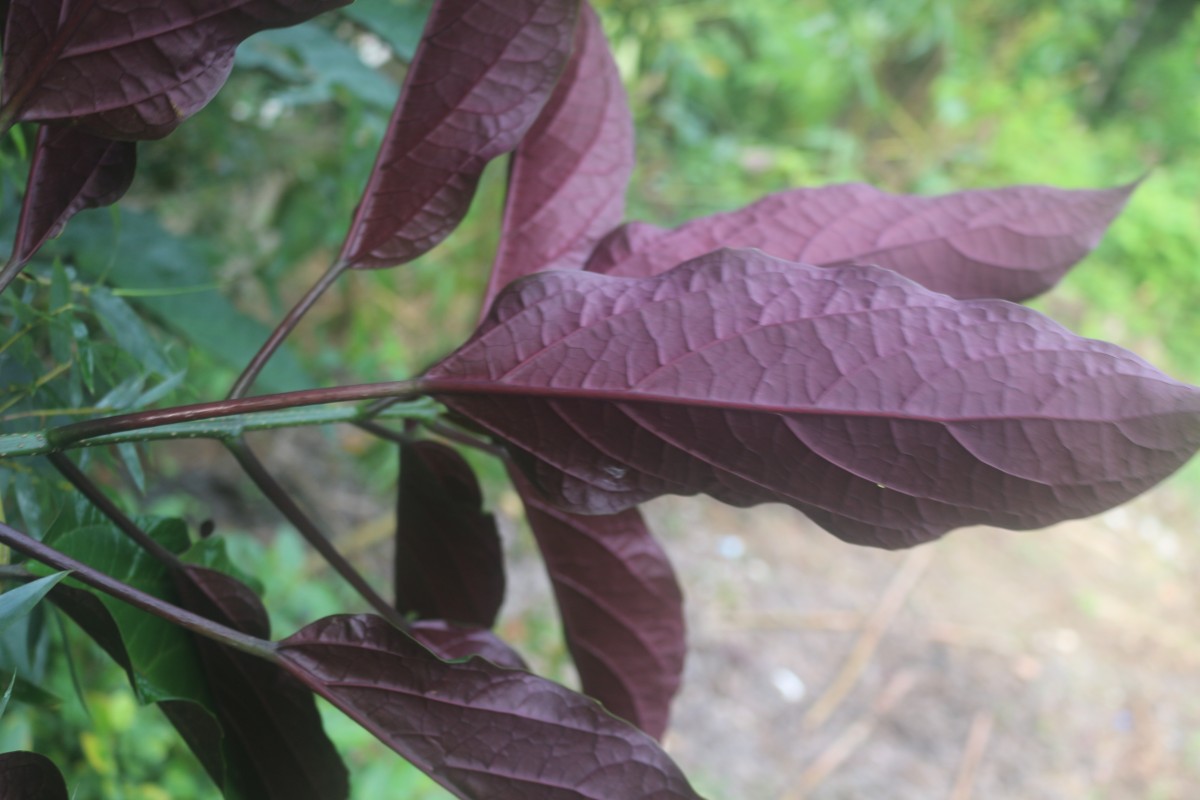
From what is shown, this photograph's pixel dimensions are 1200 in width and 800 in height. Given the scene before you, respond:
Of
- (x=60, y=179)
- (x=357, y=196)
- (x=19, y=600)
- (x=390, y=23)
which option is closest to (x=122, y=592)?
(x=19, y=600)

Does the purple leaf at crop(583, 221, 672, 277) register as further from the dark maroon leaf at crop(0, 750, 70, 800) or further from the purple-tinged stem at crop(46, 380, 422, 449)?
the dark maroon leaf at crop(0, 750, 70, 800)

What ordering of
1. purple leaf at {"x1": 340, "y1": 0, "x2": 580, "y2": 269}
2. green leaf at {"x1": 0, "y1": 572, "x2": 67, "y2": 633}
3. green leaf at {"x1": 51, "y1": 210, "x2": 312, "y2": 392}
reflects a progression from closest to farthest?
green leaf at {"x1": 0, "y1": 572, "x2": 67, "y2": 633} → purple leaf at {"x1": 340, "y1": 0, "x2": 580, "y2": 269} → green leaf at {"x1": 51, "y1": 210, "x2": 312, "y2": 392}

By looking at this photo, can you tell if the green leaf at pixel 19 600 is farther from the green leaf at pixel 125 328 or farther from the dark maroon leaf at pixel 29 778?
the green leaf at pixel 125 328

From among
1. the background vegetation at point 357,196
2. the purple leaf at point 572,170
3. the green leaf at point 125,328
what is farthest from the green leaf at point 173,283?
the purple leaf at point 572,170

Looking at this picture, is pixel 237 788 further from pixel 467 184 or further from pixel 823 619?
pixel 823 619

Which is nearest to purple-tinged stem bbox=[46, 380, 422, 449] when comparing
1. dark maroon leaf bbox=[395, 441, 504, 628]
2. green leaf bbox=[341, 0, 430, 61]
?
dark maroon leaf bbox=[395, 441, 504, 628]

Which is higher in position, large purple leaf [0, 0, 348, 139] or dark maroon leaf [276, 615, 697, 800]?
large purple leaf [0, 0, 348, 139]
